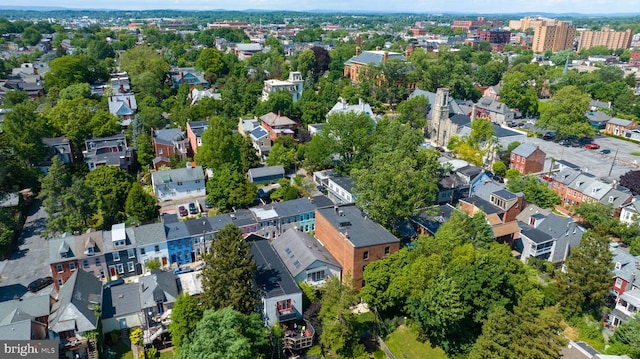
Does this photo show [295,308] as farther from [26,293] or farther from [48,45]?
[48,45]

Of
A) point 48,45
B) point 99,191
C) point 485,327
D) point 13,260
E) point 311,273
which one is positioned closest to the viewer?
point 485,327

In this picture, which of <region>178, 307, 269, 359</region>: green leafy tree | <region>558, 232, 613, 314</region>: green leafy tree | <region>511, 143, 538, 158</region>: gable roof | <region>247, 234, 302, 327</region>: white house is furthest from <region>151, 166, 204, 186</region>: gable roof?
<region>511, 143, 538, 158</region>: gable roof

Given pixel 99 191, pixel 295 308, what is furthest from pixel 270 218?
pixel 99 191

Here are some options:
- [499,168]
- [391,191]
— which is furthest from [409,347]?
[499,168]

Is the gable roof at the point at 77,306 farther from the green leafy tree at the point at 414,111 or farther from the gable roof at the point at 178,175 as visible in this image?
the green leafy tree at the point at 414,111

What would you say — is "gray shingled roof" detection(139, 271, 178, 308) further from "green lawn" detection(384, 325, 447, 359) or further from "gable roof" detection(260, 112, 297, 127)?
"gable roof" detection(260, 112, 297, 127)

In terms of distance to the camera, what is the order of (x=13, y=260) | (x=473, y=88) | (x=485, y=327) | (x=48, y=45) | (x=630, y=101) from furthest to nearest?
(x=48, y=45) → (x=473, y=88) → (x=630, y=101) → (x=13, y=260) → (x=485, y=327)

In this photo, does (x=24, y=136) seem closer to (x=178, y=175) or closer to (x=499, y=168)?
(x=178, y=175)
